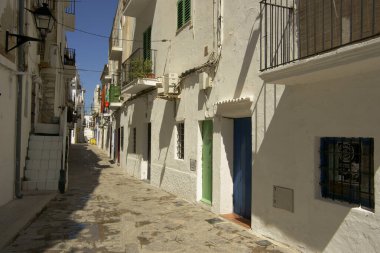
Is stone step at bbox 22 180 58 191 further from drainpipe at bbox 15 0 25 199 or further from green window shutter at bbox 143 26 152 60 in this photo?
green window shutter at bbox 143 26 152 60

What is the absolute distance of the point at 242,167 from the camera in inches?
324

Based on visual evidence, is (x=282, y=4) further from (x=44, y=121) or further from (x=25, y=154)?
(x=44, y=121)

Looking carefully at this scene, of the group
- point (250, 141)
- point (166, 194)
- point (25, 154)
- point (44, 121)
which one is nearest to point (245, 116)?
point (250, 141)

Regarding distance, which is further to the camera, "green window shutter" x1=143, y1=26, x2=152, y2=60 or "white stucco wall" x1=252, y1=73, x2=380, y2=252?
"green window shutter" x1=143, y1=26, x2=152, y2=60

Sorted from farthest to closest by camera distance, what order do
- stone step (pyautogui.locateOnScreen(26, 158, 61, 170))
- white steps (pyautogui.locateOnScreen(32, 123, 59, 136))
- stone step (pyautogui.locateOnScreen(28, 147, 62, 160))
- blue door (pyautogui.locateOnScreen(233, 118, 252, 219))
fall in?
white steps (pyautogui.locateOnScreen(32, 123, 59, 136)), stone step (pyautogui.locateOnScreen(28, 147, 62, 160)), stone step (pyautogui.locateOnScreen(26, 158, 61, 170)), blue door (pyautogui.locateOnScreen(233, 118, 252, 219))

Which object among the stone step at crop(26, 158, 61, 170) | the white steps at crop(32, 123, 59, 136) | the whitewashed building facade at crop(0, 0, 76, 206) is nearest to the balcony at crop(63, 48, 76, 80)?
the whitewashed building facade at crop(0, 0, 76, 206)

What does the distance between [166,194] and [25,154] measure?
15.5ft

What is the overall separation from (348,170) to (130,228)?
174 inches

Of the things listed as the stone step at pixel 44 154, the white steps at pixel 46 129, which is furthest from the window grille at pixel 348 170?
the white steps at pixel 46 129

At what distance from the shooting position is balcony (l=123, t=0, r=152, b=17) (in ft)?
48.3

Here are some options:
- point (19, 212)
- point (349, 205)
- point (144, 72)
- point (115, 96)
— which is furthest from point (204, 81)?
point (115, 96)

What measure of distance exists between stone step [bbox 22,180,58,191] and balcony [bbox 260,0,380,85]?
7877mm

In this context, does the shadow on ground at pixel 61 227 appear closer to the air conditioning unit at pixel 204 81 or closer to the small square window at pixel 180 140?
the small square window at pixel 180 140

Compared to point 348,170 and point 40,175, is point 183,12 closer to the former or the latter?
point 40,175
